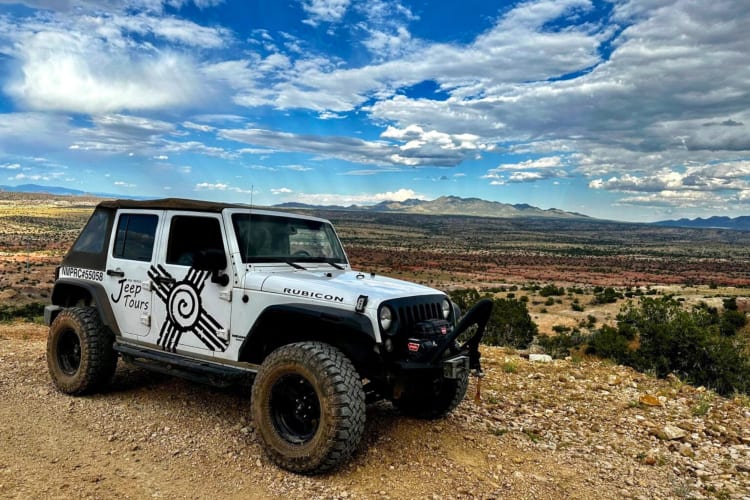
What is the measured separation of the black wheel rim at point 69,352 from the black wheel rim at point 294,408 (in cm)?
330

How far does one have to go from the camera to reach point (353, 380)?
4566mm

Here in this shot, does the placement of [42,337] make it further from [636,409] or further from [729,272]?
[729,272]

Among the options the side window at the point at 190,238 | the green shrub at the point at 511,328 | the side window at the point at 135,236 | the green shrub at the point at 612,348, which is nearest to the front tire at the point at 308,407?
the side window at the point at 190,238

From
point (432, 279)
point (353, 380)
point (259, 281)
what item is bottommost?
point (432, 279)

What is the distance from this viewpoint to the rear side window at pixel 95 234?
672 cm

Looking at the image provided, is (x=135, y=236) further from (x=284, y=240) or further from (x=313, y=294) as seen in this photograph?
(x=313, y=294)

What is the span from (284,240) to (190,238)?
1.04 metres

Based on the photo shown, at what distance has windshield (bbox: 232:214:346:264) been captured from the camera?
555cm

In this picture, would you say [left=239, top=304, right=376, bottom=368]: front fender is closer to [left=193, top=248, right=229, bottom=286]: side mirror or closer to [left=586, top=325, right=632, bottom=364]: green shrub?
[left=193, top=248, right=229, bottom=286]: side mirror

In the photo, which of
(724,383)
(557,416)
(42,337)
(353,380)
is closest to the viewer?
(353,380)

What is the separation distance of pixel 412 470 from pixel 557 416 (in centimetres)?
256

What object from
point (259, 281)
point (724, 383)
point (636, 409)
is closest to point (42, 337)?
point (259, 281)

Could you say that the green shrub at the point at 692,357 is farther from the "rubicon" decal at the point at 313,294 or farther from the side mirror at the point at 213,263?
the side mirror at the point at 213,263

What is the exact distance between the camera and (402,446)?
5.27 meters
